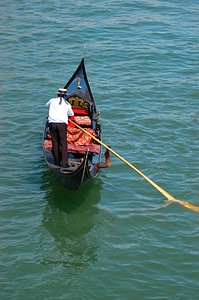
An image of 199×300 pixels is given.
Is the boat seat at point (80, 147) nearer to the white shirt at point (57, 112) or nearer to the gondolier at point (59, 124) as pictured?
the gondolier at point (59, 124)

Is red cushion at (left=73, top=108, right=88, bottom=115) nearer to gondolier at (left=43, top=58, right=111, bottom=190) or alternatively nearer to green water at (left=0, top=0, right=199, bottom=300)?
gondolier at (left=43, top=58, right=111, bottom=190)

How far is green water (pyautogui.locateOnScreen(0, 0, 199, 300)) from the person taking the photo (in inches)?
291

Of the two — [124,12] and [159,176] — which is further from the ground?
[124,12]

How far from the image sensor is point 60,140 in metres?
8.43

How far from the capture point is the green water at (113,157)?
291 inches

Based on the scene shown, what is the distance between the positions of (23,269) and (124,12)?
9.85 meters

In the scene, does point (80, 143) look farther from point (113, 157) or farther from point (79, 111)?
point (79, 111)

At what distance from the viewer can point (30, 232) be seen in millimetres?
8117

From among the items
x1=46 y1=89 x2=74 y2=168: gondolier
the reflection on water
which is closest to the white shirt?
x1=46 y1=89 x2=74 y2=168: gondolier

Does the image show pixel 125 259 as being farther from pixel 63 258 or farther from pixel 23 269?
pixel 23 269

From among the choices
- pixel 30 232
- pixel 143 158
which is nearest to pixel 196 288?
pixel 30 232

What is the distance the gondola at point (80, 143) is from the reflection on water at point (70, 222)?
16.9 inches

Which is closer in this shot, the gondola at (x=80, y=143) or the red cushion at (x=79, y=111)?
the gondola at (x=80, y=143)

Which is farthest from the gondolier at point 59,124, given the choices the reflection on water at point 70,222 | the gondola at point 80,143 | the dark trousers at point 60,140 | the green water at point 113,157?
the green water at point 113,157
